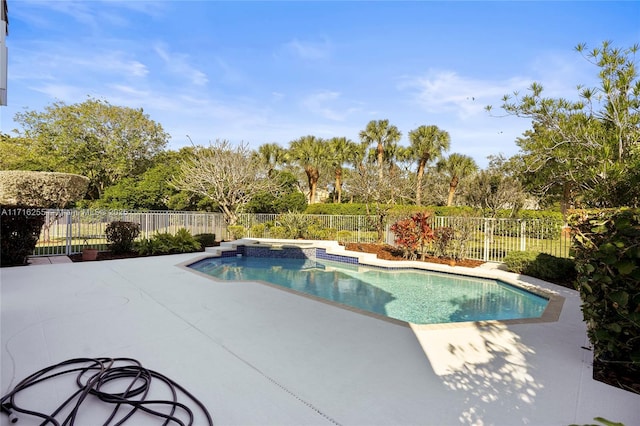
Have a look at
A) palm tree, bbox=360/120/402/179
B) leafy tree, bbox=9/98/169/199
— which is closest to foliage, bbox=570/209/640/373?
palm tree, bbox=360/120/402/179

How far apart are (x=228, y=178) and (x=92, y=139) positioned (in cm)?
1487

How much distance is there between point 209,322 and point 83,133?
1043 inches

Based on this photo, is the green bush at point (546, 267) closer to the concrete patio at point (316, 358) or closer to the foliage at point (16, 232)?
the concrete patio at point (316, 358)

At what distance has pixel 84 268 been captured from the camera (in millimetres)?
8516

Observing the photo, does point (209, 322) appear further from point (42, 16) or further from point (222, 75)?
point (222, 75)

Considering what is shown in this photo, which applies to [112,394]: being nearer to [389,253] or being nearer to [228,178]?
[389,253]

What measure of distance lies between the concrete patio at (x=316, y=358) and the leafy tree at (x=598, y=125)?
8.17 ft

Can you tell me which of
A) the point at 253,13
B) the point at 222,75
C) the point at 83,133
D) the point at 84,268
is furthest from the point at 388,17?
the point at 83,133

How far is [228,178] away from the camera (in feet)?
55.3

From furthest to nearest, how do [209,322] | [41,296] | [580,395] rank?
[41,296] → [209,322] → [580,395]

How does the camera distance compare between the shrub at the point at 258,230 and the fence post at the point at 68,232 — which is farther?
the shrub at the point at 258,230

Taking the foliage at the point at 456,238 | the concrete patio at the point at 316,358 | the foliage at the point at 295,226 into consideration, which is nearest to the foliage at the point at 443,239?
the foliage at the point at 456,238

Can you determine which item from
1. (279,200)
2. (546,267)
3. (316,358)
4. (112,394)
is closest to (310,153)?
(279,200)

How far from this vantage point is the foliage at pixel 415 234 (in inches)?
412
